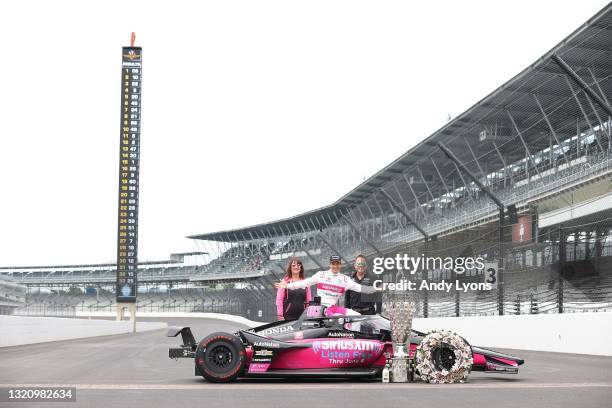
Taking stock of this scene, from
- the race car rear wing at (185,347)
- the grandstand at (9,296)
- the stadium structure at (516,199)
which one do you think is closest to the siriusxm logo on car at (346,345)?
the race car rear wing at (185,347)

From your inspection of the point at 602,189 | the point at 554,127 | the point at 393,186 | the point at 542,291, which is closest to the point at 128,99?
the point at 393,186

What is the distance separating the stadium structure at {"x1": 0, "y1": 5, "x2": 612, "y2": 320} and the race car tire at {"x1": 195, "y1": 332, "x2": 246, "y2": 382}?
986 cm

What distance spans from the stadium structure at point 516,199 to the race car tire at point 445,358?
8.42m

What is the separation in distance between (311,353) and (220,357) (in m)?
1.03

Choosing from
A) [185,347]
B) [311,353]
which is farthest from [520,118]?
[185,347]

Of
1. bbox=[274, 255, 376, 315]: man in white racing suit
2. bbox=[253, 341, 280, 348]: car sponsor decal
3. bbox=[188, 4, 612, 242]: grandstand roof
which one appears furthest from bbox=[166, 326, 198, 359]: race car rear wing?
bbox=[188, 4, 612, 242]: grandstand roof

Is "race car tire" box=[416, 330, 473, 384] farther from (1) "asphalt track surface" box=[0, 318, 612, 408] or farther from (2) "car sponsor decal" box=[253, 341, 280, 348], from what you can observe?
(2) "car sponsor decal" box=[253, 341, 280, 348]

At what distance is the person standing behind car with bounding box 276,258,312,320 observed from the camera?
1076 centimetres

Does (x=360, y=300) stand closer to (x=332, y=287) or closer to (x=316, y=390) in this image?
(x=332, y=287)

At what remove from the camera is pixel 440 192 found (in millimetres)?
47062

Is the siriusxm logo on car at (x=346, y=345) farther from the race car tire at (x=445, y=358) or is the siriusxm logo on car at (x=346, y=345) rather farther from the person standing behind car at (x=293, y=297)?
the person standing behind car at (x=293, y=297)

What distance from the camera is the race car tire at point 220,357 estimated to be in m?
9.70

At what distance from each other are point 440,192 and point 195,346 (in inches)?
1495

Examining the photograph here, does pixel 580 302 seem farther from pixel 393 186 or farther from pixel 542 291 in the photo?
pixel 393 186
